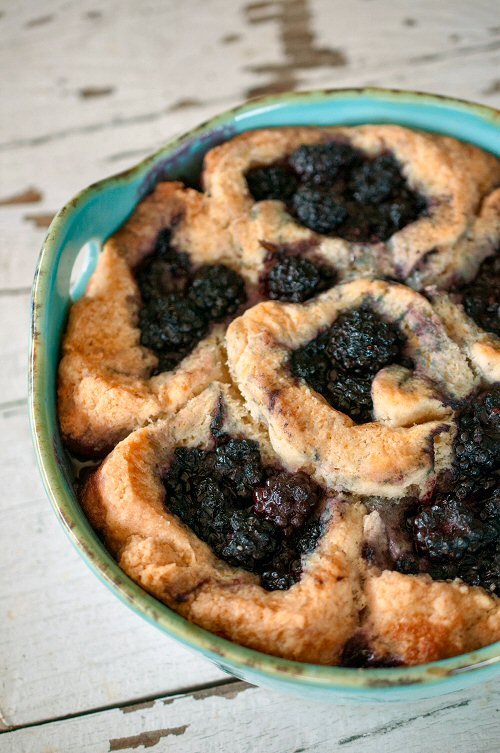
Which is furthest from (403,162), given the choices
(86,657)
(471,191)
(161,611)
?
(86,657)

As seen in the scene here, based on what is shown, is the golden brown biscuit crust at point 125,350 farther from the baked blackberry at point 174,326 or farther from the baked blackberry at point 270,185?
the baked blackberry at point 270,185

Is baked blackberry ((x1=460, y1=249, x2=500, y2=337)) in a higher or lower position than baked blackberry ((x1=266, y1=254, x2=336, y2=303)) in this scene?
lower

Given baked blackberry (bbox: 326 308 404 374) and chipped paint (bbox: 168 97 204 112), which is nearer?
baked blackberry (bbox: 326 308 404 374)

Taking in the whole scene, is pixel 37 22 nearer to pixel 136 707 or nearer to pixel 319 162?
pixel 319 162

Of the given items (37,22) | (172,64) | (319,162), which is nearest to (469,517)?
(319,162)

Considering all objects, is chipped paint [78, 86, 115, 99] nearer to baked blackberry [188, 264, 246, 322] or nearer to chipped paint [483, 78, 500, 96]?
baked blackberry [188, 264, 246, 322]

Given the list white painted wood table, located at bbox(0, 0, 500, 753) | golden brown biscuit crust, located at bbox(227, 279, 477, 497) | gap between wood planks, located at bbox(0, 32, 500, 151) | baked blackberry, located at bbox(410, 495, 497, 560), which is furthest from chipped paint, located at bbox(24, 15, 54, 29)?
baked blackberry, located at bbox(410, 495, 497, 560)

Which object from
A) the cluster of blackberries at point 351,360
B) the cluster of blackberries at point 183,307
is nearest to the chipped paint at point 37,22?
the cluster of blackberries at point 183,307

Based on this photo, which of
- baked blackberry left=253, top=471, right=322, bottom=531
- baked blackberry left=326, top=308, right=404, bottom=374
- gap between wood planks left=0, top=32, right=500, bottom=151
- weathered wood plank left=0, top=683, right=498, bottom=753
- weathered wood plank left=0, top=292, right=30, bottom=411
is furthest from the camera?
gap between wood planks left=0, top=32, right=500, bottom=151
